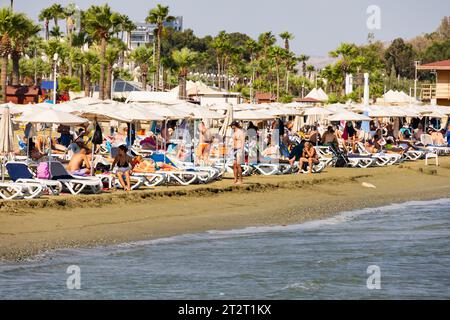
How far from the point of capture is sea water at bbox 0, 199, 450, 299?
1320cm

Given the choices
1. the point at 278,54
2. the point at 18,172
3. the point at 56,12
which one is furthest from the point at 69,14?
the point at 18,172

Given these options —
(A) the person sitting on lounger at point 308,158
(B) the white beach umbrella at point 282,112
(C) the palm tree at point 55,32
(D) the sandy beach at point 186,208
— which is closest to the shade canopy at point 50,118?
(D) the sandy beach at point 186,208

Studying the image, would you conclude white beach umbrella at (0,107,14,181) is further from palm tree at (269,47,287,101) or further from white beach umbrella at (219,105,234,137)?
palm tree at (269,47,287,101)

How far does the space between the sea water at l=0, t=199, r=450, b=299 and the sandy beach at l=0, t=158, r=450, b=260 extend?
604 mm

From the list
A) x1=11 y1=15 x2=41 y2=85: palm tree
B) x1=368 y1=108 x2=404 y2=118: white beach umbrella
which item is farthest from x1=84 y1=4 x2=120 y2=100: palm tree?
x1=368 y1=108 x2=404 y2=118: white beach umbrella

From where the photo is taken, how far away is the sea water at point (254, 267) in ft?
43.3

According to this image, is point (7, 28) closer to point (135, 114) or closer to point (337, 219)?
point (135, 114)

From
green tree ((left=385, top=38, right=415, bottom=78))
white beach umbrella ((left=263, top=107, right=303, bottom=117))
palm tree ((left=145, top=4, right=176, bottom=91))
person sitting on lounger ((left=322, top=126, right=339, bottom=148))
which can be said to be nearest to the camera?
person sitting on lounger ((left=322, top=126, right=339, bottom=148))

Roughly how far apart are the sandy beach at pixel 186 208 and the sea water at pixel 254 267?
0.60 meters

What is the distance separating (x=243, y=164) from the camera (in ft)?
82.0

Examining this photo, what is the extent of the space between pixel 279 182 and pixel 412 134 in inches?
669

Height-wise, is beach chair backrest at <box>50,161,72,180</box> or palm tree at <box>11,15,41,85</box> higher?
palm tree at <box>11,15,41,85</box>

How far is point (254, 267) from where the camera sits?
15188 millimetres
